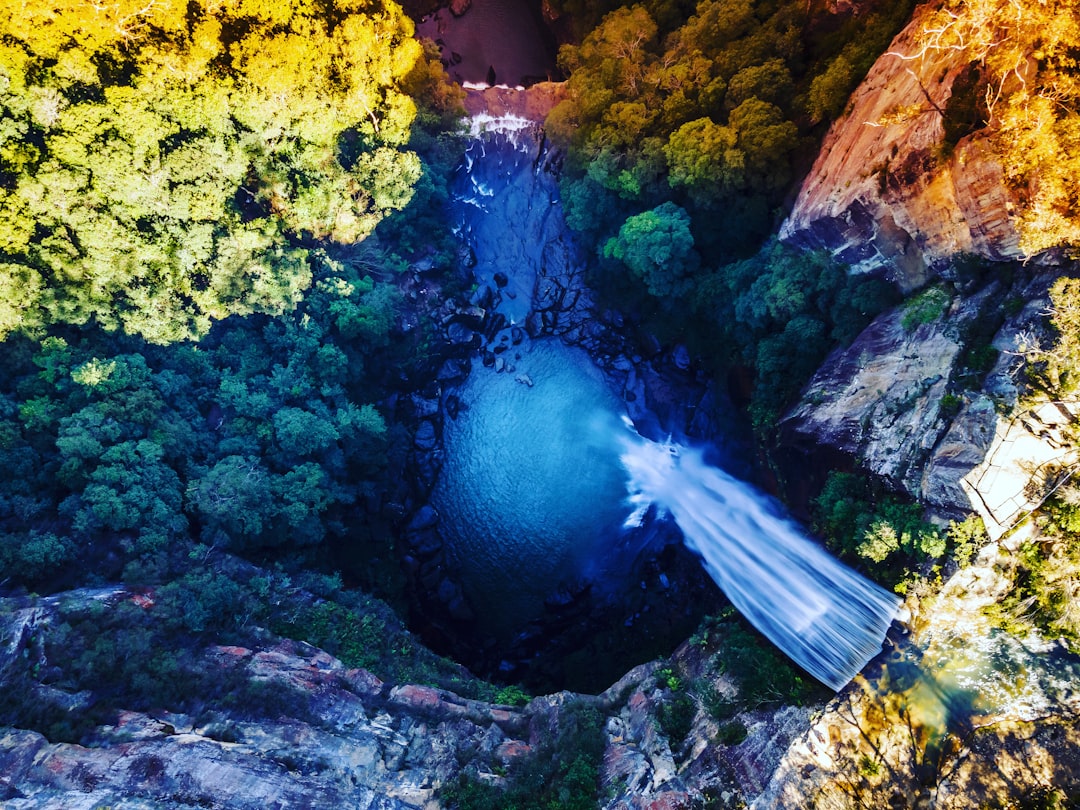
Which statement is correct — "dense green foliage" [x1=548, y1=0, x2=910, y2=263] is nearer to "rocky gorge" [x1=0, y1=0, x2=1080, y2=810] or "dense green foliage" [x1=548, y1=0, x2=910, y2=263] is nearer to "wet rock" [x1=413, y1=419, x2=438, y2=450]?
"rocky gorge" [x1=0, y1=0, x2=1080, y2=810]

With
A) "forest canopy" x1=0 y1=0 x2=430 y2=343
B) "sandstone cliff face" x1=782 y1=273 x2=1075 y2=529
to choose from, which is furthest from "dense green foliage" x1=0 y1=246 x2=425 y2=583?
"sandstone cliff face" x1=782 y1=273 x2=1075 y2=529

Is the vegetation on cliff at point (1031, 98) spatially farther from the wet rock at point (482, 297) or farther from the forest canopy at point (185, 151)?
the wet rock at point (482, 297)

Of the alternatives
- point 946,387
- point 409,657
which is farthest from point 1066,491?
point 409,657

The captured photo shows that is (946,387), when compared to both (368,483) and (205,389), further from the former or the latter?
(205,389)

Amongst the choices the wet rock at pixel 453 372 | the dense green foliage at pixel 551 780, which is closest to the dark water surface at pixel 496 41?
the wet rock at pixel 453 372

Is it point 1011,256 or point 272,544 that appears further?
point 272,544

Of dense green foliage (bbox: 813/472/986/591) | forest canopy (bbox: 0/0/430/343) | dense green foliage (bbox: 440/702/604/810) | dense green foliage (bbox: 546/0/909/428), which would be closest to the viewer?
dense green foliage (bbox: 813/472/986/591)
